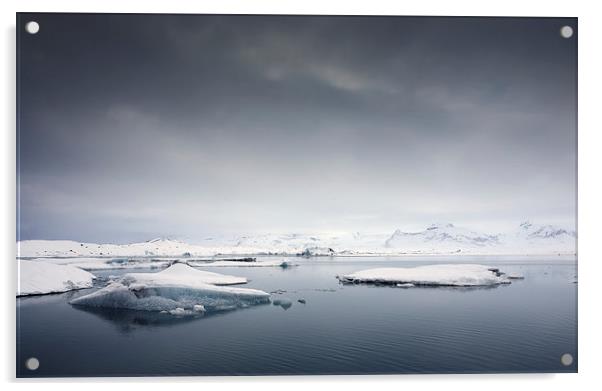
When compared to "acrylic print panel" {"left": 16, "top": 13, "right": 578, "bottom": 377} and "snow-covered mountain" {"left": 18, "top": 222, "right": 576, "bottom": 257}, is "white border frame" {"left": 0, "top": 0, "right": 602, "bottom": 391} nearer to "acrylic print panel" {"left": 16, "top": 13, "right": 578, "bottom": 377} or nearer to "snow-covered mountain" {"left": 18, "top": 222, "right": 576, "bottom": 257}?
"acrylic print panel" {"left": 16, "top": 13, "right": 578, "bottom": 377}

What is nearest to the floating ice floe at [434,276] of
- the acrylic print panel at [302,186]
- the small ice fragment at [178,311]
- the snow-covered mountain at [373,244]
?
the acrylic print panel at [302,186]

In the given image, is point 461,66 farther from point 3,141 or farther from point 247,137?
point 3,141

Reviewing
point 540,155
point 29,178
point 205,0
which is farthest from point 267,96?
point 540,155

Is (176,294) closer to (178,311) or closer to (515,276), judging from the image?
(178,311)

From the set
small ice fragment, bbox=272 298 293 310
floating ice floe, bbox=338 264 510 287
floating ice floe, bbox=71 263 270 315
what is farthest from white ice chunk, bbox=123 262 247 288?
floating ice floe, bbox=338 264 510 287

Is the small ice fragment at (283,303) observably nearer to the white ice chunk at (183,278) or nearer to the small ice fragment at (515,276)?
the white ice chunk at (183,278)

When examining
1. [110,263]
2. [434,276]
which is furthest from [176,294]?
[434,276]
